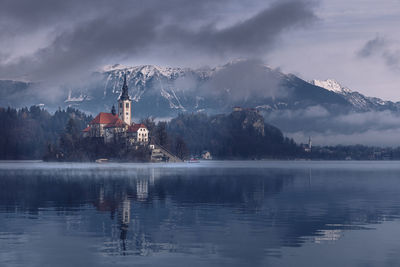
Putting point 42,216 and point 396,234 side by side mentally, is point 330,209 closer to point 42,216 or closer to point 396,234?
point 396,234

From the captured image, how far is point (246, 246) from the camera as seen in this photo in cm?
3253

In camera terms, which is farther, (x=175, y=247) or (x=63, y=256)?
(x=175, y=247)

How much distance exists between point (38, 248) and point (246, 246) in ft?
37.8

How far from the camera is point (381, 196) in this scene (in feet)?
232

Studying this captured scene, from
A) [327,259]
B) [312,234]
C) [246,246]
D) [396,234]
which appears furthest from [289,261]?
[396,234]

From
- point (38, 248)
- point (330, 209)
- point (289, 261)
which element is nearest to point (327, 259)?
point (289, 261)

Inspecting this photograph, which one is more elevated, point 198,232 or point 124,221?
point 124,221

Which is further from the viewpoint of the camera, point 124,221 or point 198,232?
point 124,221

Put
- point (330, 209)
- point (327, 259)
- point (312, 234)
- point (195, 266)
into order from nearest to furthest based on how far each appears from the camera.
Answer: point (195, 266) → point (327, 259) → point (312, 234) → point (330, 209)

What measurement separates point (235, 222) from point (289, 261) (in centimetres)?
1503

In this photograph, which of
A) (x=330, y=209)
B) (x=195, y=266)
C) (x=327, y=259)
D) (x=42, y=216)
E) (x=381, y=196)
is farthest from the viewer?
(x=381, y=196)

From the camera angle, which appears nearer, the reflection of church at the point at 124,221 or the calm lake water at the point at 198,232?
the calm lake water at the point at 198,232

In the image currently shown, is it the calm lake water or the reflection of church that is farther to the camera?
the reflection of church

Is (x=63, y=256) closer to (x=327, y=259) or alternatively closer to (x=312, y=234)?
(x=327, y=259)
